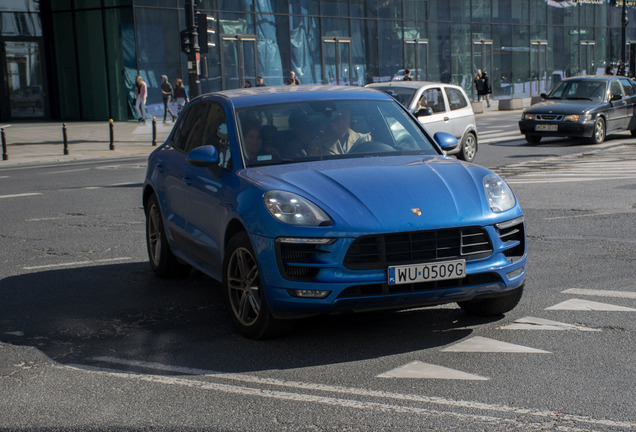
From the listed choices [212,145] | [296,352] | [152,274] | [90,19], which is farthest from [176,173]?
[90,19]

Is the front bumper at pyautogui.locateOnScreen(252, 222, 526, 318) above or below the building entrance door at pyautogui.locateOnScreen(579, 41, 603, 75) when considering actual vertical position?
below

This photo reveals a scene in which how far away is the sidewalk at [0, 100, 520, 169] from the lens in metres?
24.0

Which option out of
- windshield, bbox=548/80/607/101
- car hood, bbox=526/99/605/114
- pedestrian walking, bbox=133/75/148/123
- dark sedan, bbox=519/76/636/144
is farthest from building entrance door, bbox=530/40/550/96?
car hood, bbox=526/99/605/114

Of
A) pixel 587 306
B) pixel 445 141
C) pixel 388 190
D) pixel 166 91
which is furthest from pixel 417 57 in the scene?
pixel 388 190

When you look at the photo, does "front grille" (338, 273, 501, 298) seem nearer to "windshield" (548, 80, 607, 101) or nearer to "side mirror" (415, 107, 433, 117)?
"side mirror" (415, 107, 433, 117)

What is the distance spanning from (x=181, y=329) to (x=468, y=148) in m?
13.5

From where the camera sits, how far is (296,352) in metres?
5.47

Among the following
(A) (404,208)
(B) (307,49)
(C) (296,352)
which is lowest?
(C) (296,352)

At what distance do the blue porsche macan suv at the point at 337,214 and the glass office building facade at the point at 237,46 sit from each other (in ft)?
74.5

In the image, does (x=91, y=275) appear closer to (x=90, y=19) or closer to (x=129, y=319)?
(x=129, y=319)

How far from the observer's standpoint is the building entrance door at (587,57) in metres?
61.1

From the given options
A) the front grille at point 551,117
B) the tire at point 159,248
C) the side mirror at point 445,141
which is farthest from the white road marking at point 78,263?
the front grille at point 551,117

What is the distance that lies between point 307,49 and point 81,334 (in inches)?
1443

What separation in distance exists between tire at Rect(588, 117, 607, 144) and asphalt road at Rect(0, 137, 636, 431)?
546 inches
